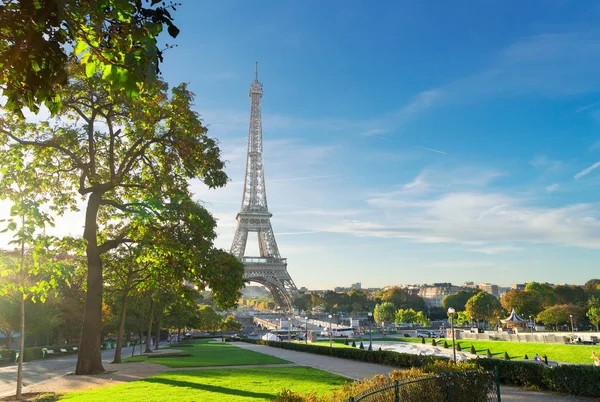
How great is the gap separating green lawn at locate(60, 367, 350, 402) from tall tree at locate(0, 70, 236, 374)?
398 cm

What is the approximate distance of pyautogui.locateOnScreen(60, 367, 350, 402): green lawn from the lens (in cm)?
1630

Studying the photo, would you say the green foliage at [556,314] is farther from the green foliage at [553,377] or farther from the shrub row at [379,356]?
the green foliage at [553,377]

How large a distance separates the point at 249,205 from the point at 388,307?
48.5 metres

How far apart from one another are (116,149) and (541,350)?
43.8 m

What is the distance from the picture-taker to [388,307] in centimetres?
12631

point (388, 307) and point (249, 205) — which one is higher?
point (249, 205)

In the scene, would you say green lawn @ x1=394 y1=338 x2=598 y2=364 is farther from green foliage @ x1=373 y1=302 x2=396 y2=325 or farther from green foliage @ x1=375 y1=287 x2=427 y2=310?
green foliage @ x1=375 y1=287 x2=427 y2=310

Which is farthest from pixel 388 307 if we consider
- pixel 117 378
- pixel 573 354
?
pixel 117 378

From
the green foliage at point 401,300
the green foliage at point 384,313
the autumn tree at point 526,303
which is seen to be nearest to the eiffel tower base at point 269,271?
the green foliage at point 384,313

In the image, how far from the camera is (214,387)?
18875mm

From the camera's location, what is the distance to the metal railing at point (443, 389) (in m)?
11.3

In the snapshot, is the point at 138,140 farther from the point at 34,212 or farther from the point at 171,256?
the point at 34,212

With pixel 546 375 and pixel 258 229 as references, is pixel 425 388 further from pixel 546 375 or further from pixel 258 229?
pixel 258 229

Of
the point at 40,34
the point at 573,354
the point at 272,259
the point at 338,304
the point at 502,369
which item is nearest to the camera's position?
the point at 40,34
